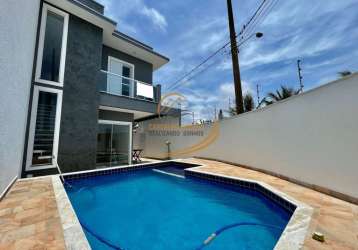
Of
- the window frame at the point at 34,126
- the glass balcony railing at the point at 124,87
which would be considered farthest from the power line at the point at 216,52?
the window frame at the point at 34,126

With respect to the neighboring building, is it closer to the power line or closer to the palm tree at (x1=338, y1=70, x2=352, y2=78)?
the power line

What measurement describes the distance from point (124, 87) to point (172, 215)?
6983mm

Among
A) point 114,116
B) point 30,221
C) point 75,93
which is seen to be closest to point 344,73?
point 114,116

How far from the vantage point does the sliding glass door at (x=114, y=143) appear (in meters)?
8.91

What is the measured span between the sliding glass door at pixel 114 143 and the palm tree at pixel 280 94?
18.1m

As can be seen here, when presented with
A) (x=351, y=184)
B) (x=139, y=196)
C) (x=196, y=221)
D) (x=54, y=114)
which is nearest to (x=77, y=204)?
(x=139, y=196)

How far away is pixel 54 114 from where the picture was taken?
6.64 meters

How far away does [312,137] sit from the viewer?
4.69m

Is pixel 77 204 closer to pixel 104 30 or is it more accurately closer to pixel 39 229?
pixel 39 229

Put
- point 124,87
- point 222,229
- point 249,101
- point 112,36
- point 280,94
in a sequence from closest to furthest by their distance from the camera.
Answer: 1. point 222,229
2. point 112,36
3. point 124,87
4. point 280,94
5. point 249,101

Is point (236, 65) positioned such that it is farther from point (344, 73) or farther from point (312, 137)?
point (344, 73)

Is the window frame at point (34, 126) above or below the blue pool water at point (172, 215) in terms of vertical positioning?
above

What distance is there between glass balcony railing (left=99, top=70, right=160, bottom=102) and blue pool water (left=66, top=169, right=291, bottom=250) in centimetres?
438

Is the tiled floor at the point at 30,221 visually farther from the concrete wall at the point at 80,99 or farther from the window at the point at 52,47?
the window at the point at 52,47
